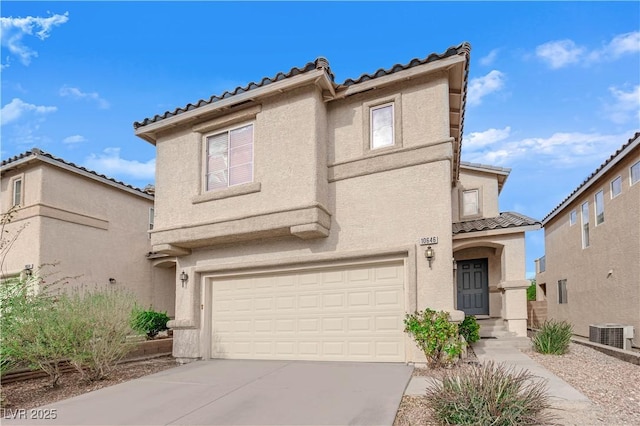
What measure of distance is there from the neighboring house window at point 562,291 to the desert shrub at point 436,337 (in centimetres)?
1196

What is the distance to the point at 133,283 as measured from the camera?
18250 millimetres

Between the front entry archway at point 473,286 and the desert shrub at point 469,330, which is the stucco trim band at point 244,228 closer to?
the desert shrub at point 469,330

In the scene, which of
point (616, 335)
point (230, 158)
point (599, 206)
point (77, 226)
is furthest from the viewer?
point (77, 226)

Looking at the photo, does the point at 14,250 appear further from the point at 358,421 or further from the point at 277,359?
the point at 358,421

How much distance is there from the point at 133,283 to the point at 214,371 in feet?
33.2

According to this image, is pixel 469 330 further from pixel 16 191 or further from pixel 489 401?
pixel 16 191

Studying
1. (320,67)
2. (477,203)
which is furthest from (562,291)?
(320,67)

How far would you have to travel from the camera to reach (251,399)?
7105mm

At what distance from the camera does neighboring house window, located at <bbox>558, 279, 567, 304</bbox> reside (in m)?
18.3

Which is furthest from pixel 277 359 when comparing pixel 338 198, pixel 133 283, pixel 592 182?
pixel 592 182

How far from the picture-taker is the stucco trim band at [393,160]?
930 centimetres

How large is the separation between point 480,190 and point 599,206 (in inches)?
143

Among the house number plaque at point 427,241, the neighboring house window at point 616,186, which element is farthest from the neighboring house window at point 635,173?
the house number plaque at point 427,241

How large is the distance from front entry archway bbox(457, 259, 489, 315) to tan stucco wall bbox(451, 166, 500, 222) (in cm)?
190
